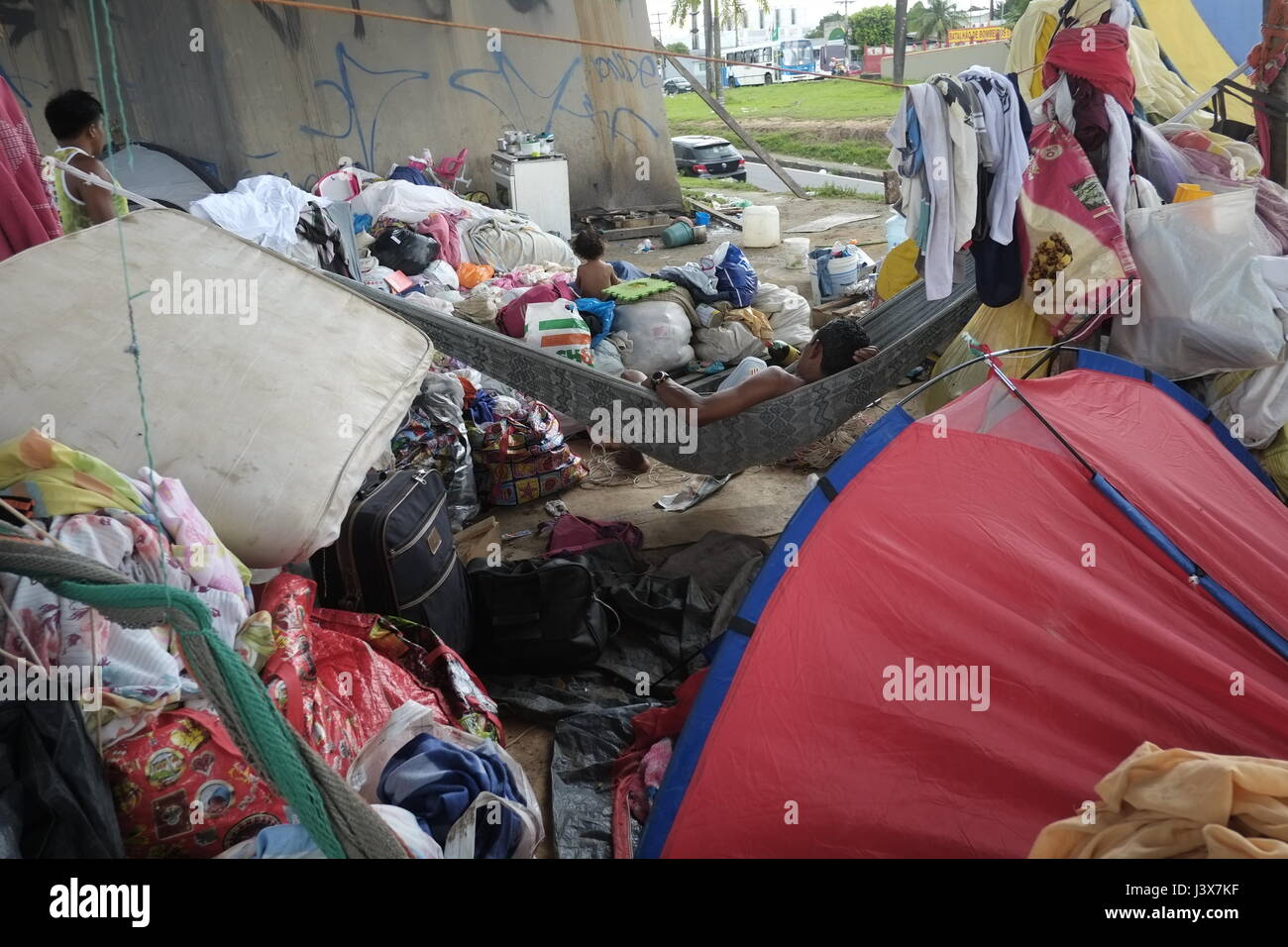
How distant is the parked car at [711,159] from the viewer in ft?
38.4

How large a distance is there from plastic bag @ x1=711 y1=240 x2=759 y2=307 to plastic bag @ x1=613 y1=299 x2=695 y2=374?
0.44 metres

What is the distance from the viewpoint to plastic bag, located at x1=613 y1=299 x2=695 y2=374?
13.8 ft

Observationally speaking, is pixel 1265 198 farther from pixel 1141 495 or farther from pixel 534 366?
pixel 534 366

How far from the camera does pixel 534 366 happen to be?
2.91 meters

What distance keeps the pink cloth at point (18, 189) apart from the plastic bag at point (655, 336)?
→ 226 centimetres

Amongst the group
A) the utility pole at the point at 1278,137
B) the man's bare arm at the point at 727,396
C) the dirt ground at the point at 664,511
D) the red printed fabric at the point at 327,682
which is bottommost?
the dirt ground at the point at 664,511

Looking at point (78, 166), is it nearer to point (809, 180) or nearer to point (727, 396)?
point (727, 396)

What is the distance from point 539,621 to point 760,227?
549cm

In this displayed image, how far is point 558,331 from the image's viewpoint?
385 cm

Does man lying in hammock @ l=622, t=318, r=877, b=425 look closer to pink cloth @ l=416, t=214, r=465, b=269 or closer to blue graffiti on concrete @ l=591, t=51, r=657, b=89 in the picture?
pink cloth @ l=416, t=214, r=465, b=269

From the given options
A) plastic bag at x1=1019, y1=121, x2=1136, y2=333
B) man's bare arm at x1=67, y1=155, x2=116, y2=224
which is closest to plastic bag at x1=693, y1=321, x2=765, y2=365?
plastic bag at x1=1019, y1=121, x2=1136, y2=333

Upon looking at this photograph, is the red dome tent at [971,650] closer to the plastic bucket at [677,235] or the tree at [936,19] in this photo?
the plastic bucket at [677,235]

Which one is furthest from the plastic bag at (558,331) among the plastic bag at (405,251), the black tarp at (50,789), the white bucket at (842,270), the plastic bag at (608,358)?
the black tarp at (50,789)
